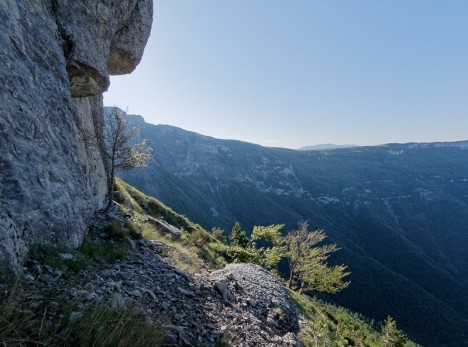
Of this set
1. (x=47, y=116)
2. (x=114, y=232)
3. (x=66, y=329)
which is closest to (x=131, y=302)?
(x=66, y=329)

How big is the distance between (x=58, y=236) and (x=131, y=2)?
16714 mm

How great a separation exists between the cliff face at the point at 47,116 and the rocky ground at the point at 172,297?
131 centimetres

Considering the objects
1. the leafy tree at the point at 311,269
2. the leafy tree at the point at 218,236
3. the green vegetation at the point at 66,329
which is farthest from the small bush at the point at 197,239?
the green vegetation at the point at 66,329

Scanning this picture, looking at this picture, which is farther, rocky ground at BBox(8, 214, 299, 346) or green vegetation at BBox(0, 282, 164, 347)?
rocky ground at BBox(8, 214, 299, 346)

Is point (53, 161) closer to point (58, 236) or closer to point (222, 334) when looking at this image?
point (58, 236)

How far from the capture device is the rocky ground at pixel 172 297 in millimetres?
6316

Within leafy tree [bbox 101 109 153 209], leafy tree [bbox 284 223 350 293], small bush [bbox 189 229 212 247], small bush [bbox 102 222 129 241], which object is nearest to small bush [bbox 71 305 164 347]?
small bush [bbox 102 222 129 241]

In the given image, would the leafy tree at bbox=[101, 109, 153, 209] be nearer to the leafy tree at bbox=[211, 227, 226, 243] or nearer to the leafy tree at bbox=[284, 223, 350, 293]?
the leafy tree at bbox=[284, 223, 350, 293]

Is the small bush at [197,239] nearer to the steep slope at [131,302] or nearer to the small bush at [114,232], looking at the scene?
the steep slope at [131,302]

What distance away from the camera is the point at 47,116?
1036 cm

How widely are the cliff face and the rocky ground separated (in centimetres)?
131

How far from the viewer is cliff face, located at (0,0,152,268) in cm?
755

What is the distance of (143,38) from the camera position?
21.0m

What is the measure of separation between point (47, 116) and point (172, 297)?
7.67 m
